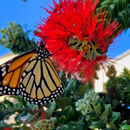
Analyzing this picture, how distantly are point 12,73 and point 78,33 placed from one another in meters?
0.35

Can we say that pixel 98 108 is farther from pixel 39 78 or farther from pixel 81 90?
pixel 39 78

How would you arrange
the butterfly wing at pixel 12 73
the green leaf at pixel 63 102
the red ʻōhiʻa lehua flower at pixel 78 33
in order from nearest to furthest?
the red ʻōhiʻa lehua flower at pixel 78 33
the green leaf at pixel 63 102
the butterfly wing at pixel 12 73

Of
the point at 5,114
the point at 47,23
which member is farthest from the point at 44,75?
the point at 47,23

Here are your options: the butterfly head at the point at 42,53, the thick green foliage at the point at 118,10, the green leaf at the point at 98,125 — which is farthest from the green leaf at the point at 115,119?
the butterfly head at the point at 42,53

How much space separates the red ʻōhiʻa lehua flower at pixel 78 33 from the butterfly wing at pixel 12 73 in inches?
9.9

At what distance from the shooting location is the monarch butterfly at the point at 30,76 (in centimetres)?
62

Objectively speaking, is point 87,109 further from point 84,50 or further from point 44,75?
point 44,75

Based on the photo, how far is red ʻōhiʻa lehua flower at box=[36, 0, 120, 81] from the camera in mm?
365

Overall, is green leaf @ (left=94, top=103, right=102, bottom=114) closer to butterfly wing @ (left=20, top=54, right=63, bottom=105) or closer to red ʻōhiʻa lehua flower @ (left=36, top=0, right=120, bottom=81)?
red ʻōhiʻa lehua flower @ (left=36, top=0, right=120, bottom=81)

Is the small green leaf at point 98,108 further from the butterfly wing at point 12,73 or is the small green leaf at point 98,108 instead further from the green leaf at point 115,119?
the butterfly wing at point 12,73

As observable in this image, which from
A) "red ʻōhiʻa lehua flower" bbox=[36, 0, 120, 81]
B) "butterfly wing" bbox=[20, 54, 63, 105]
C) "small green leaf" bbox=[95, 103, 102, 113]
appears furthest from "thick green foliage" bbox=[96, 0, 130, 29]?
"butterfly wing" bbox=[20, 54, 63, 105]

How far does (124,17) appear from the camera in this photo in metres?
0.41

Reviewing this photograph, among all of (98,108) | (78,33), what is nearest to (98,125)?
(98,108)

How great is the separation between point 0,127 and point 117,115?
9.5 inches
